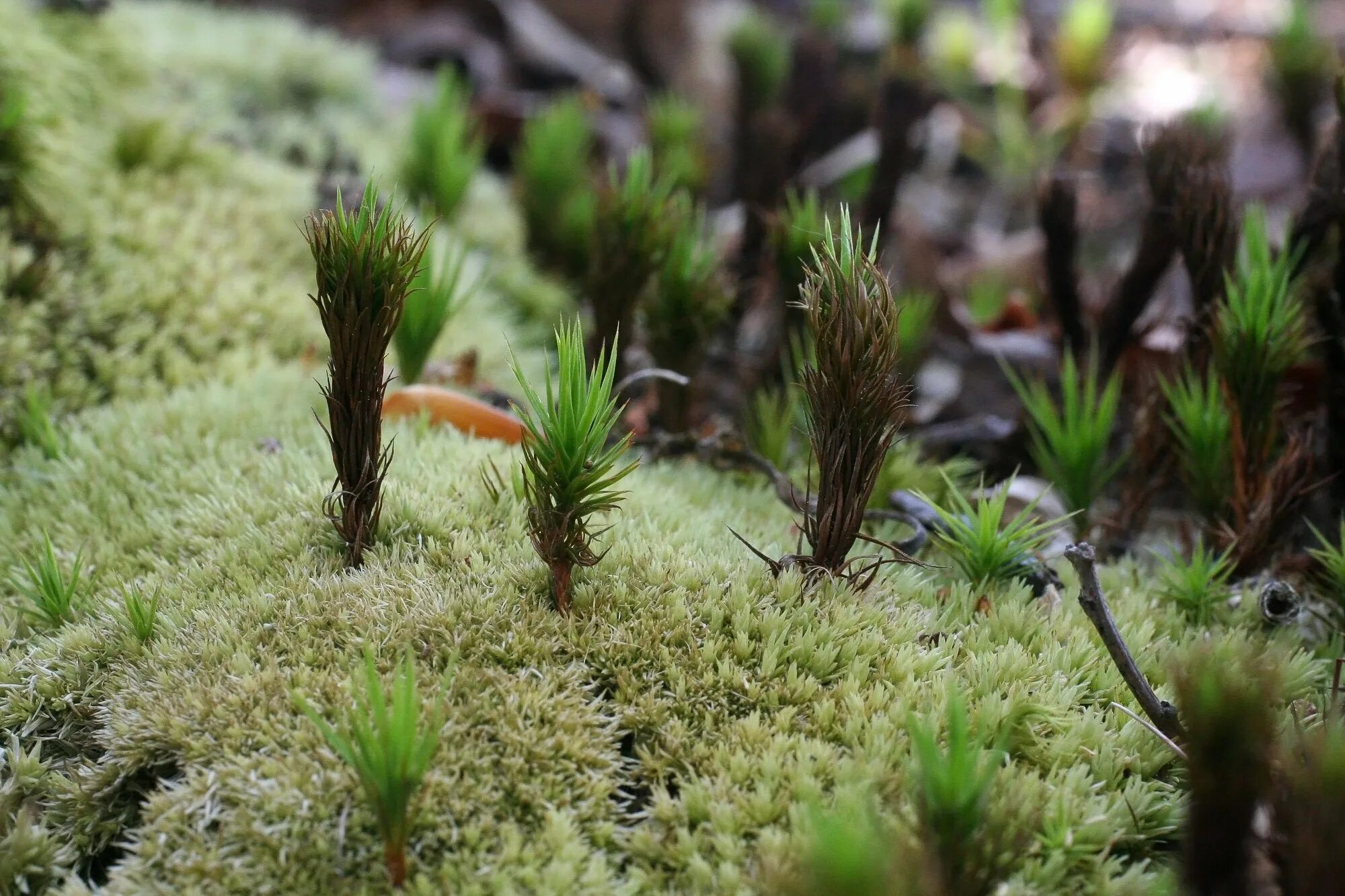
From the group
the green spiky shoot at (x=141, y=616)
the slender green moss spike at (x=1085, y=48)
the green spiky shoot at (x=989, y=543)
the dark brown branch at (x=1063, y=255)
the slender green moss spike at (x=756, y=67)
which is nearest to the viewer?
the green spiky shoot at (x=141, y=616)

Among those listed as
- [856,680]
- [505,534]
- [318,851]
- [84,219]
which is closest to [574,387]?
[505,534]

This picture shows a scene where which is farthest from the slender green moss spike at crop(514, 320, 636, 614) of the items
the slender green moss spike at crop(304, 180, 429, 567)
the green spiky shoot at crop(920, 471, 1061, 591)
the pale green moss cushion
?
the green spiky shoot at crop(920, 471, 1061, 591)

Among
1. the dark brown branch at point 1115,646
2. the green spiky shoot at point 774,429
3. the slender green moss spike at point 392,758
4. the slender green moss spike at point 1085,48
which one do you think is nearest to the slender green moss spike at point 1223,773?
the dark brown branch at point 1115,646

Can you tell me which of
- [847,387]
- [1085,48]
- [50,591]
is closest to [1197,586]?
[847,387]

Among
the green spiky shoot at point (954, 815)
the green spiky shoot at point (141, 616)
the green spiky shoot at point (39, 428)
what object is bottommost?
the green spiky shoot at point (141, 616)

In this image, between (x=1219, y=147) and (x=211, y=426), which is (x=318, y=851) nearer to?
(x=211, y=426)

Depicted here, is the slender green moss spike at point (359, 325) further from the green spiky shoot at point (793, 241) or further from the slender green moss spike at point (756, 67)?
the slender green moss spike at point (756, 67)

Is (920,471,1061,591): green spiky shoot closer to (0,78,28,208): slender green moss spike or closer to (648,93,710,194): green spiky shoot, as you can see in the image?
(648,93,710,194): green spiky shoot
